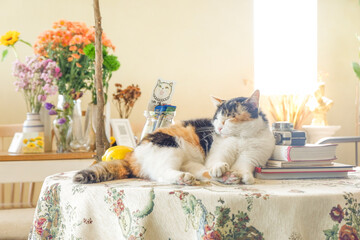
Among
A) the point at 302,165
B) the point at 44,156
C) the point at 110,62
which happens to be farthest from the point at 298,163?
the point at 44,156

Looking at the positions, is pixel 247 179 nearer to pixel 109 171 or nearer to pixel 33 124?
pixel 109 171

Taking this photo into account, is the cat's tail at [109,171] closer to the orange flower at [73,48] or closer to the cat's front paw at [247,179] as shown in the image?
the cat's front paw at [247,179]

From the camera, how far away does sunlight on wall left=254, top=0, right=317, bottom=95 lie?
4016mm

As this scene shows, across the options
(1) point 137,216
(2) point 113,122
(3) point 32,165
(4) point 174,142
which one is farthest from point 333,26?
(1) point 137,216

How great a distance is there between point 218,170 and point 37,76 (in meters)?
1.49

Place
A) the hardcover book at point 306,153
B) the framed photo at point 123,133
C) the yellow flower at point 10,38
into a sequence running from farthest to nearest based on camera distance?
1. the yellow flower at point 10,38
2. the framed photo at point 123,133
3. the hardcover book at point 306,153

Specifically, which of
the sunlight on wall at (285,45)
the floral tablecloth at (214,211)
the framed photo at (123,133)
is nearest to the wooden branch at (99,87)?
the floral tablecloth at (214,211)

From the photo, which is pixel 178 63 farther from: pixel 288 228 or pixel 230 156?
pixel 288 228

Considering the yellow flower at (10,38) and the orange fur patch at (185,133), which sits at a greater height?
the yellow flower at (10,38)

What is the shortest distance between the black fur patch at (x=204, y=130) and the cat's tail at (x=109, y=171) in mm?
183

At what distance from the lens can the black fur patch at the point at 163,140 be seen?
1058mm

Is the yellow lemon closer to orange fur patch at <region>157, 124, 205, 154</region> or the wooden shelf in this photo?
orange fur patch at <region>157, 124, 205, 154</region>

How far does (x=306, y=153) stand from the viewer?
→ 1.04 m

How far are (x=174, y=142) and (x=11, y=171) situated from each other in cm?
116
